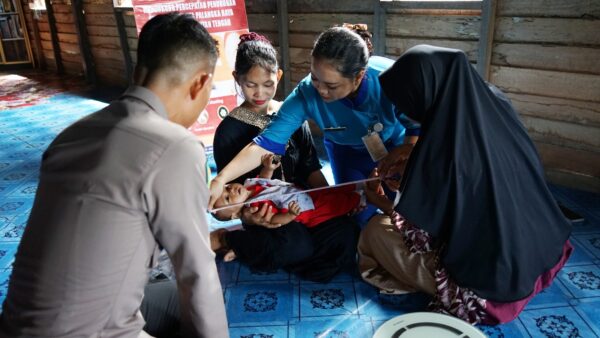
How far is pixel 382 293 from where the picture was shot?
2.16 metres

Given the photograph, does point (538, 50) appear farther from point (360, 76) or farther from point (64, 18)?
point (64, 18)

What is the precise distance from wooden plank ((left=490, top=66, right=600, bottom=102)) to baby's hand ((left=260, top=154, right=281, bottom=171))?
1.93 metres

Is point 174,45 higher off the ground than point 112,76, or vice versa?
point 174,45

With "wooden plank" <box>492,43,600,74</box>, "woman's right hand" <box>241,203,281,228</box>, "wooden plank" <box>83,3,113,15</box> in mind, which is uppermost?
"wooden plank" <box>83,3,113,15</box>

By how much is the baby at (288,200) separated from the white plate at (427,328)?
2.29 ft

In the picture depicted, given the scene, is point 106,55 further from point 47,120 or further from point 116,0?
point 47,120

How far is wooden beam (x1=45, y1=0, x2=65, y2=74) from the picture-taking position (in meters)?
8.43

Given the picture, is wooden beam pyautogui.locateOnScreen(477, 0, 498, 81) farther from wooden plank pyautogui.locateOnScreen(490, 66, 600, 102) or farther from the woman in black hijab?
the woman in black hijab

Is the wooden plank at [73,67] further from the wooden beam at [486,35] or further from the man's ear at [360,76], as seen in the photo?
the man's ear at [360,76]

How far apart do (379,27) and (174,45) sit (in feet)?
10.1

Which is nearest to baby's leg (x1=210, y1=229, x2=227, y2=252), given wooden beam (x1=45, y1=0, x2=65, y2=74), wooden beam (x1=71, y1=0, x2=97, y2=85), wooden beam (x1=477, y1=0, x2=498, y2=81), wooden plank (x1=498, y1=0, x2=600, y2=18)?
wooden beam (x1=477, y1=0, x2=498, y2=81)

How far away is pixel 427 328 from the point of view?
169cm

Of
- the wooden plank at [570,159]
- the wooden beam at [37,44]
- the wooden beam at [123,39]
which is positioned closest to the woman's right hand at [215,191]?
the wooden plank at [570,159]

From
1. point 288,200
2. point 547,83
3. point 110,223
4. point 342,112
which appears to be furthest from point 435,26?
point 110,223
